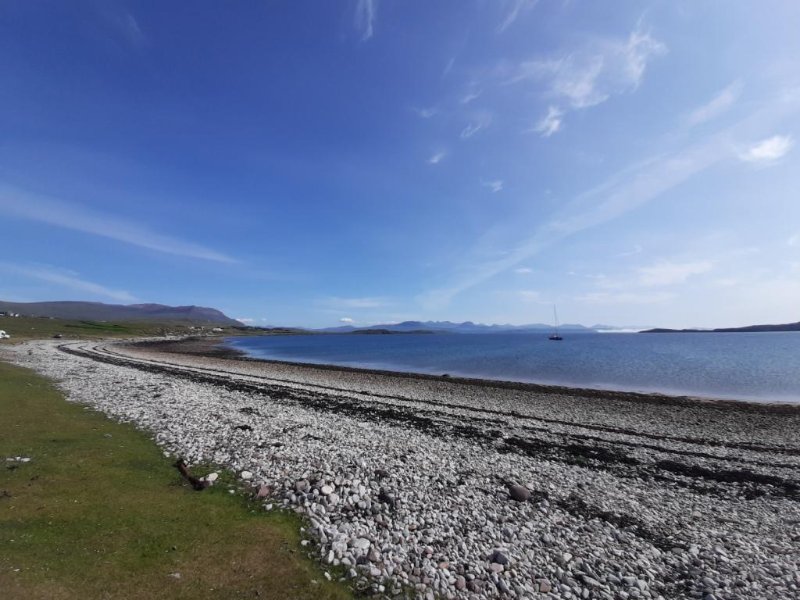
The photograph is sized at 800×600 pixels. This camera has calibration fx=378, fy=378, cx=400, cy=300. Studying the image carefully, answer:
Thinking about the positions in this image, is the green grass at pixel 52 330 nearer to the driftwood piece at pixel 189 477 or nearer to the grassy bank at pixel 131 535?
the grassy bank at pixel 131 535

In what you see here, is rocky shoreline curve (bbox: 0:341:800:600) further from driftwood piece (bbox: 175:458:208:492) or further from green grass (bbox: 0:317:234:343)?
green grass (bbox: 0:317:234:343)

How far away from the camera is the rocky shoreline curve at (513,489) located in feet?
27.6

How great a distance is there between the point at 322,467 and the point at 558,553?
25.3 ft

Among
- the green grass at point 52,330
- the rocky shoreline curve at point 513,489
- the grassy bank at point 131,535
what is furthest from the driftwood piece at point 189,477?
the green grass at point 52,330

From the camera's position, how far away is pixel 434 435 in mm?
20109

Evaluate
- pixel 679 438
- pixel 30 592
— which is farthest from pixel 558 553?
pixel 679 438

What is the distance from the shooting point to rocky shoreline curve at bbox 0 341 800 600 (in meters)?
8.42

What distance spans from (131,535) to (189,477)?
330 cm

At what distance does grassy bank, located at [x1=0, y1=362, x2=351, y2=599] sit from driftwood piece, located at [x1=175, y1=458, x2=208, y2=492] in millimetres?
250

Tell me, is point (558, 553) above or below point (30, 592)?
below

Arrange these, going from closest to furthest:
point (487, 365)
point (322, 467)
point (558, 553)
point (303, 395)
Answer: point (558, 553)
point (322, 467)
point (303, 395)
point (487, 365)

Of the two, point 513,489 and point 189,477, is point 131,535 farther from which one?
→ point 513,489

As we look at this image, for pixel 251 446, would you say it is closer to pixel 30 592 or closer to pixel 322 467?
pixel 322 467

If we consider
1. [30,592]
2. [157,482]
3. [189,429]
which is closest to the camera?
[30,592]
